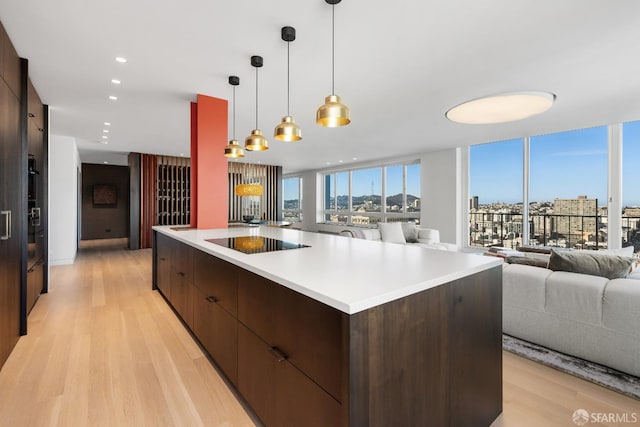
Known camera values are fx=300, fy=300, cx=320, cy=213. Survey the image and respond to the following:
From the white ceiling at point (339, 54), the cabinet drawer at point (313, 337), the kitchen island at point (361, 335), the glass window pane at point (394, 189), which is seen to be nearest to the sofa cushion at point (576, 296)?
the kitchen island at point (361, 335)

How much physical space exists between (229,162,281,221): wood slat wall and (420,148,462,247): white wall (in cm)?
527

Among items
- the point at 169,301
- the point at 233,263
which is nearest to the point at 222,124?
the point at 169,301

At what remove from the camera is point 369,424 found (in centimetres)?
102

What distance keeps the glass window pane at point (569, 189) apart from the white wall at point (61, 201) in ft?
31.4

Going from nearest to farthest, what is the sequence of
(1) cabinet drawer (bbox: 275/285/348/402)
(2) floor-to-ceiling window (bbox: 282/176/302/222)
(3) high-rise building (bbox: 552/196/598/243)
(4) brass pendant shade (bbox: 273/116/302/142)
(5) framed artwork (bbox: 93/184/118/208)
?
(1) cabinet drawer (bbox: 275/285/348/402)
(4) brass pendant shade (bbox: 273/116/302/142)
(3) high-rise building (bbox: 552/196/598/243)
(5) framed artwork (bbox: 93/184/118/208)
(2) floor-to-ceiling window (bbox: 282/176/302/222)

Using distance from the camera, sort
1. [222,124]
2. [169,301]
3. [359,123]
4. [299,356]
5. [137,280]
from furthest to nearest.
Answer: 1. [359,123]
2. [137,280]
3. [222,124]
4. [169,301]
5. [299,356]

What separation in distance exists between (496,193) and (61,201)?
933 cm

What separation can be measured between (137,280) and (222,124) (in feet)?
9.51

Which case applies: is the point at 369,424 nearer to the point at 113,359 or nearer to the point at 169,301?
the point at 113,359

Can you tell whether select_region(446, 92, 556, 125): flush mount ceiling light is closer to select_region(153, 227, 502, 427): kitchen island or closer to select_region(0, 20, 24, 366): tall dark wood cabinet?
select_region(153, 227, 502, 427): kitchen island

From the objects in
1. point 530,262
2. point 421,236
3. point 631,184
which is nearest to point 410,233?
point 421,236

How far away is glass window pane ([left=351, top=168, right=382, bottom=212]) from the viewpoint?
33.0 ft

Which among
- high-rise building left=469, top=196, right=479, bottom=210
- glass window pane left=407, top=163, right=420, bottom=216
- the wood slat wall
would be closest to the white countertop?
high-rise building left=469, top=196, right=479, bottom=210

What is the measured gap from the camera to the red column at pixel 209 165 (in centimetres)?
377
